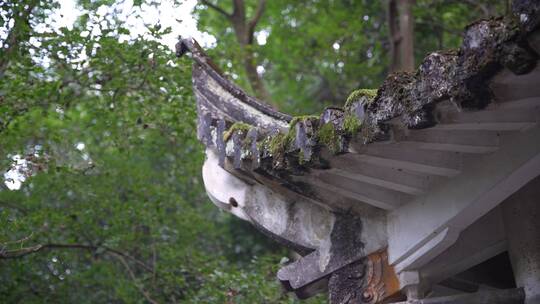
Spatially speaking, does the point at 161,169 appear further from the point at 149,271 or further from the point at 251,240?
the point at 149,271

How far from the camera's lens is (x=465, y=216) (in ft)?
10.3

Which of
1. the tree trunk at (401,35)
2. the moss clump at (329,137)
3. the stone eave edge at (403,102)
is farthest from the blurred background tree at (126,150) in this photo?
the moss clump at (329,137)

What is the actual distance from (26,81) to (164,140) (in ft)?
7.84

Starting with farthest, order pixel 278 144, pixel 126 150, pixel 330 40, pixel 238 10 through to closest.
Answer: pixel 330 40 → pixel 238 10 → pixel 126 150 → pixel 278 144

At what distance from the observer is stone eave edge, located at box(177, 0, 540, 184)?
6.92ft

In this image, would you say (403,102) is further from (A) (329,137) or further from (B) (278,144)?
(B) (278,144)

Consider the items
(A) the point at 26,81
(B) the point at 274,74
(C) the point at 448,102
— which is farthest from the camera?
(B) the point at 274,74

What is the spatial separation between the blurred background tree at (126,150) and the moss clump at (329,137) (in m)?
2.21

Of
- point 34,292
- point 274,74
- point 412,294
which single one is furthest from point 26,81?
point 274,74

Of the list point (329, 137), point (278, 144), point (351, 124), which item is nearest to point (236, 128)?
point (278, 144)

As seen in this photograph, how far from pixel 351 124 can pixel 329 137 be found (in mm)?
168

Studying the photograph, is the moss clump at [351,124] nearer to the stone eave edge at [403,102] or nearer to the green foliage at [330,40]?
the stone eave edge at [403,102]

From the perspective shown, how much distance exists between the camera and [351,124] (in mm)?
2863

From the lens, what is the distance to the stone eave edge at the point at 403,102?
211 centimetres
